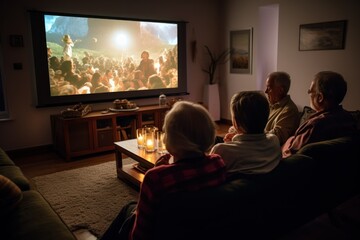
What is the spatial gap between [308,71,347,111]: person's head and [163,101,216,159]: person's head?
3.55 feet

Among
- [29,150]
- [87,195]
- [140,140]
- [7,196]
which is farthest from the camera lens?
[29,150]

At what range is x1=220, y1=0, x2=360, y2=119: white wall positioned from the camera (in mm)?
4137

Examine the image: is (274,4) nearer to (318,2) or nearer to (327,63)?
(318,2)

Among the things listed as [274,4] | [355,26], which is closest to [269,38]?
[274,4]

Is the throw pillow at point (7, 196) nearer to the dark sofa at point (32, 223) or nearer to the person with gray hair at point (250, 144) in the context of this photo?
the dark sofa at point (32, 223)

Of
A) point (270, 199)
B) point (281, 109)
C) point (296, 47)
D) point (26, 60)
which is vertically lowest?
point (270, 199)

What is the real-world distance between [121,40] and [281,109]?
3.06 m

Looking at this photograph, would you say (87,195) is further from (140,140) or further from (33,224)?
(33,224)

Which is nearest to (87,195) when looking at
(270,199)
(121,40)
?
(270,199)

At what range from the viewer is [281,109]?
254 cm

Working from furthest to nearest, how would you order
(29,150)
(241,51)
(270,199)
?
1. (241,51)
2. (29,150)
3. (270,199)

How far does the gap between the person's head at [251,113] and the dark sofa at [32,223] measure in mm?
1007

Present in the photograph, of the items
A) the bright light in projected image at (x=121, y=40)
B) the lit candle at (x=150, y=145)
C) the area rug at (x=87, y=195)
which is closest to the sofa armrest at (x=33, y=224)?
the area rug at (x=87, y=195)

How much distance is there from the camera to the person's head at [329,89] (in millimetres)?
2018
